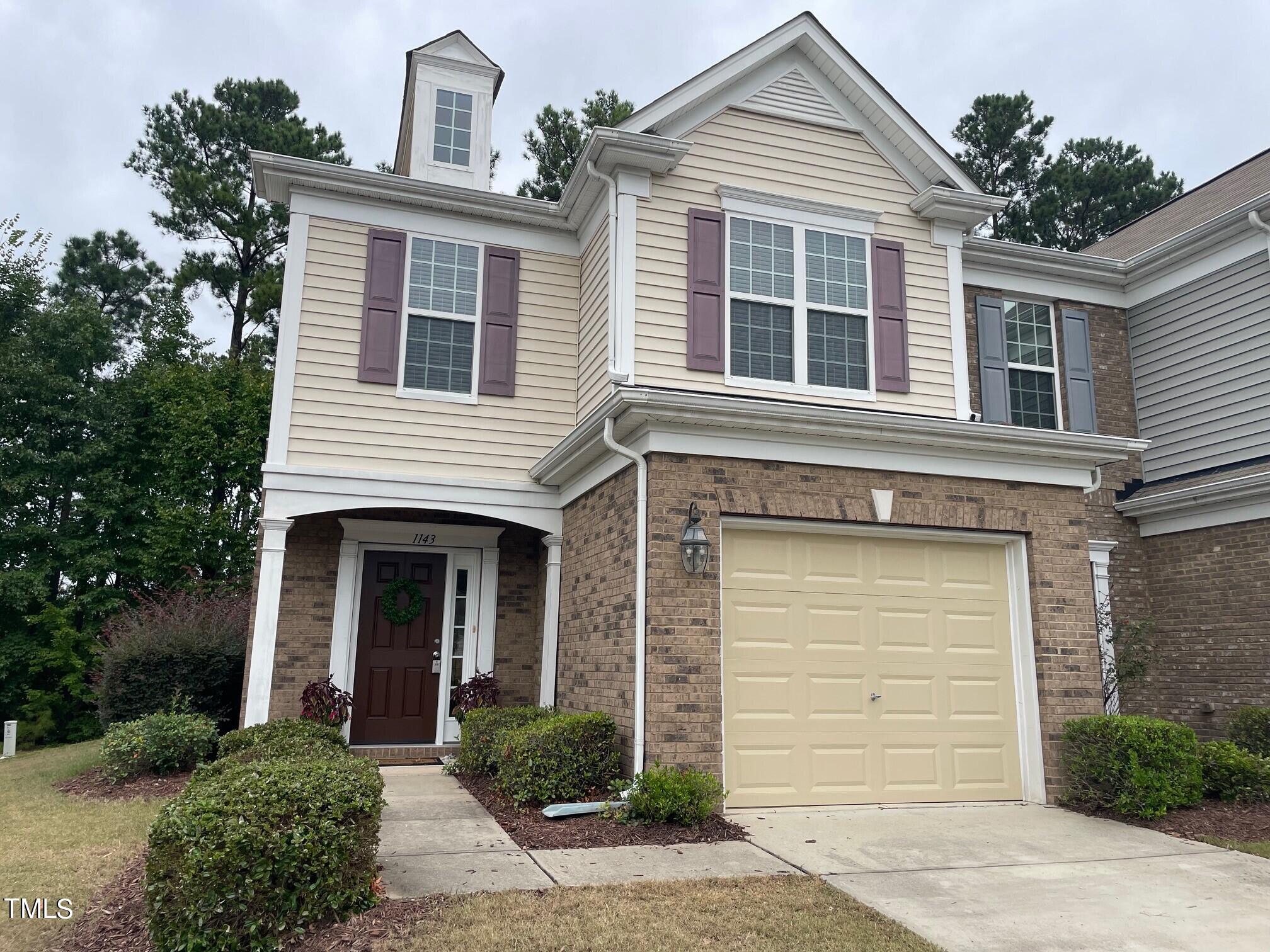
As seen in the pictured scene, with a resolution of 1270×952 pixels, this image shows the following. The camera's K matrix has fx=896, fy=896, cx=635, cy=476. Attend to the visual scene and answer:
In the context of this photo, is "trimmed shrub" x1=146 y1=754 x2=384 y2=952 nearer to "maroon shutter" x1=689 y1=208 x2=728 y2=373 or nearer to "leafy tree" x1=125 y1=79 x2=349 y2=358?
"maroon shutter" x1=689 y1=208 x2=728 y2=373

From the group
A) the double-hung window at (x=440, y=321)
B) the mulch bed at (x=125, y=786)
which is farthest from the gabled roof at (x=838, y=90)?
the mulch bed at (x=125, y=786)

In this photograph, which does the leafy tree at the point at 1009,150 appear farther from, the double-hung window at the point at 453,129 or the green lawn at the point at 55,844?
the green lawn at the point at 55,844

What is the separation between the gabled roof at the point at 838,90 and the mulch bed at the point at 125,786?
25.7 feet

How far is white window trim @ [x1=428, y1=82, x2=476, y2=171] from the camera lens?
11.2m

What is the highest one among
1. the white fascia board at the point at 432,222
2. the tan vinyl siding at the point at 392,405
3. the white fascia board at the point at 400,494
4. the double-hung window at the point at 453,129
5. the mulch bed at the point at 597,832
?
the double-hung window at the point at 453,129

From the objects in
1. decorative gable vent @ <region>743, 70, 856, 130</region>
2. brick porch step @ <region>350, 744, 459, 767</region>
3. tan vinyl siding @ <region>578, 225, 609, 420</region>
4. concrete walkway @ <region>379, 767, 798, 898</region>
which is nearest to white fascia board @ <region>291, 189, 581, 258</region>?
tan vinyl siding @ <region>578, 225, 609, 420</region>

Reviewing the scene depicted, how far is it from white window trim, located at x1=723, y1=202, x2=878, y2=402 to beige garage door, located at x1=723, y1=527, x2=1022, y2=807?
6.08 feet

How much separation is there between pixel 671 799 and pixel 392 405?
541cm

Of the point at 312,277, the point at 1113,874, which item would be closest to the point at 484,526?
the point at 312,277

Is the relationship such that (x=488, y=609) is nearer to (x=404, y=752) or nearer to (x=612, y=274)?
(x=404, y=752)

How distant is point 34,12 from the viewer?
1612 centimetres

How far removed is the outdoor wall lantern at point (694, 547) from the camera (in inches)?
275

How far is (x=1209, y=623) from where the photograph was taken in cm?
1027

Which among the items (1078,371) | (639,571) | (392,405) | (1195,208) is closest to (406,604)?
(392,405)
